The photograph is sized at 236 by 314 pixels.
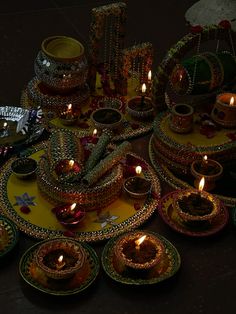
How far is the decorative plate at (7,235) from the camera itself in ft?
7.55

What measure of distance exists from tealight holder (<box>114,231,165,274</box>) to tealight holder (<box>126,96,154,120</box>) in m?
1.06

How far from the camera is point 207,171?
107 inches

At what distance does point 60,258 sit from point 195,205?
70 centimetres

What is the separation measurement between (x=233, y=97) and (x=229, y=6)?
1851mm

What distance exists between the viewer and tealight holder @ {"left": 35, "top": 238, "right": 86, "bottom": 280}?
6.95 ft

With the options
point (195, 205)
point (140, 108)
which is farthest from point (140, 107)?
point (195, 205)

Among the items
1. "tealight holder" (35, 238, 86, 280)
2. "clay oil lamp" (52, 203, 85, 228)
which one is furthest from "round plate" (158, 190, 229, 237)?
"tealight holder" (35, 238, 86, 280)

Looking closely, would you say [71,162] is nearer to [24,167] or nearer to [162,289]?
[24,167]

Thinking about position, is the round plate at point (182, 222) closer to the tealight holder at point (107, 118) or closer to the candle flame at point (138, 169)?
the candle flame at point (138, 169)

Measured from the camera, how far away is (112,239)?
2.37 m

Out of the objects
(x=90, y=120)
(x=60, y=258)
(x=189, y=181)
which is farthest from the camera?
(x=90, y=120)

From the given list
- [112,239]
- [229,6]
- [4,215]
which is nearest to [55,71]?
[4,215]

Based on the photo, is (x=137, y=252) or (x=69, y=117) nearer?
(x=137, y=252)

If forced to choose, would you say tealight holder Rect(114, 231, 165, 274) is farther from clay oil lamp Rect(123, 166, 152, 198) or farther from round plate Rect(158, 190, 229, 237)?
clay oil lamp Rect(123, 166, 152, 198)
